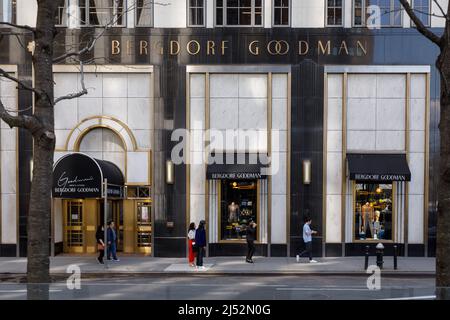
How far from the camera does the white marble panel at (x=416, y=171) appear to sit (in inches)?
696

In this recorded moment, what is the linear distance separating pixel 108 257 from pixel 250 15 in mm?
10404

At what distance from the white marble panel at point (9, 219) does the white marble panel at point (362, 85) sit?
13.4 meters

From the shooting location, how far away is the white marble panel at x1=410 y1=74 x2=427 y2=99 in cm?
1773

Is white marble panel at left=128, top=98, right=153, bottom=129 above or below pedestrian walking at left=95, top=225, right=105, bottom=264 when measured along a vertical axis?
above

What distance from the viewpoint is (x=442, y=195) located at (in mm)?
5891

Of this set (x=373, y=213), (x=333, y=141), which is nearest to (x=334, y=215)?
(x=373, y=213)

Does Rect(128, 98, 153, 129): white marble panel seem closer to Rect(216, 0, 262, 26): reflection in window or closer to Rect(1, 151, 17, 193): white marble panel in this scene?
Rect(216, 0, 262, 26): reflection in window

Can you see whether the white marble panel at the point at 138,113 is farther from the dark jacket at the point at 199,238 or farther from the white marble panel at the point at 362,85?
the white marble panel at the point at 362,85

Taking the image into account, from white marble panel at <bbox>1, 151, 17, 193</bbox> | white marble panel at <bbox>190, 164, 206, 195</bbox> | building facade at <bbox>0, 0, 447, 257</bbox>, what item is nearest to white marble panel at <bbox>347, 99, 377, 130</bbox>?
building facade at <bbox>0, 0, 447, 257</bbox>

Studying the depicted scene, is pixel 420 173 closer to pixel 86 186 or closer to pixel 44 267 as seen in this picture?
pixel 86 186

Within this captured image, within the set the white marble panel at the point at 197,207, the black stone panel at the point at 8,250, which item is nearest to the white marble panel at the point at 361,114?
the white marble panel at the point at 197,207

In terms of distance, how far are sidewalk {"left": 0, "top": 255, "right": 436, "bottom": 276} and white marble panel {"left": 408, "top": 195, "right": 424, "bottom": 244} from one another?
0.87m

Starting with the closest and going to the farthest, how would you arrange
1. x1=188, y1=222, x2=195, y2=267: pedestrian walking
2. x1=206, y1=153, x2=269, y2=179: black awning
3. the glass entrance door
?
x1=188, y1=222, x2=195, y2=267: pedestrian walking < x1=206, y1=153, x2=269, y2=179: black awning < the glass entrance door
